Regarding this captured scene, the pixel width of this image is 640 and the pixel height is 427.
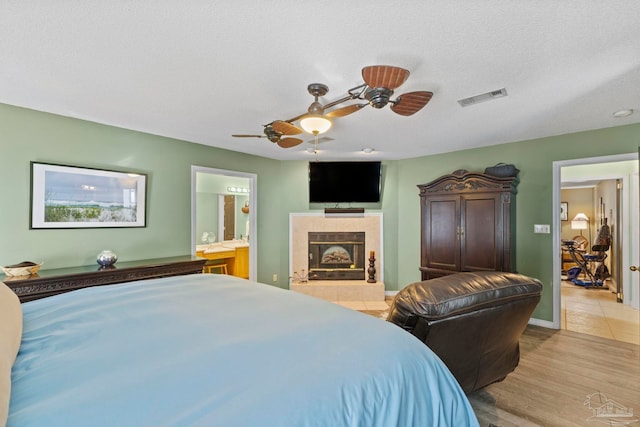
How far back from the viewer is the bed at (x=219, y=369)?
2.50 feet

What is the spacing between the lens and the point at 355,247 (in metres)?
5.55

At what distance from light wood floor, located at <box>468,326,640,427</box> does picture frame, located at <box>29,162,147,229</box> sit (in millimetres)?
3865

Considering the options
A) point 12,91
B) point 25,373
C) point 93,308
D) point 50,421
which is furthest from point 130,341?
point 12,91

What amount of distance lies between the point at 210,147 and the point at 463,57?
11.4 feet

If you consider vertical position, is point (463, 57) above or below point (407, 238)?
above

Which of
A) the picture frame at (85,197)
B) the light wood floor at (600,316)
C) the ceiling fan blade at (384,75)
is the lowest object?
the light wood floor at (600,316)

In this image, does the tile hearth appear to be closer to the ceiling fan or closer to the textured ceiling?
the textured ceiling

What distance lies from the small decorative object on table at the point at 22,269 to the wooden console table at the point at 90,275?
5 centimetres

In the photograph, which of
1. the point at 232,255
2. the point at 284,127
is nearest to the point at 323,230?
the point at 232,255

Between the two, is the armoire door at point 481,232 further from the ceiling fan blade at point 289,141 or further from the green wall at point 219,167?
the ceiling fan blade at point 289,141

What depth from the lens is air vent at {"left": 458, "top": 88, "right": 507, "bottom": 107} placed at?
8.40 ft

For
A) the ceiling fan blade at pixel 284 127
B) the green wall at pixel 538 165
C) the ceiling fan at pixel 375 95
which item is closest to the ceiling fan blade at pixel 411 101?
the ceiling fan at pixel 375 95

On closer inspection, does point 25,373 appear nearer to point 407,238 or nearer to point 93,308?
point 93,308

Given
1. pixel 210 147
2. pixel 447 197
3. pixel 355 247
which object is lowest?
pixel 355 247
